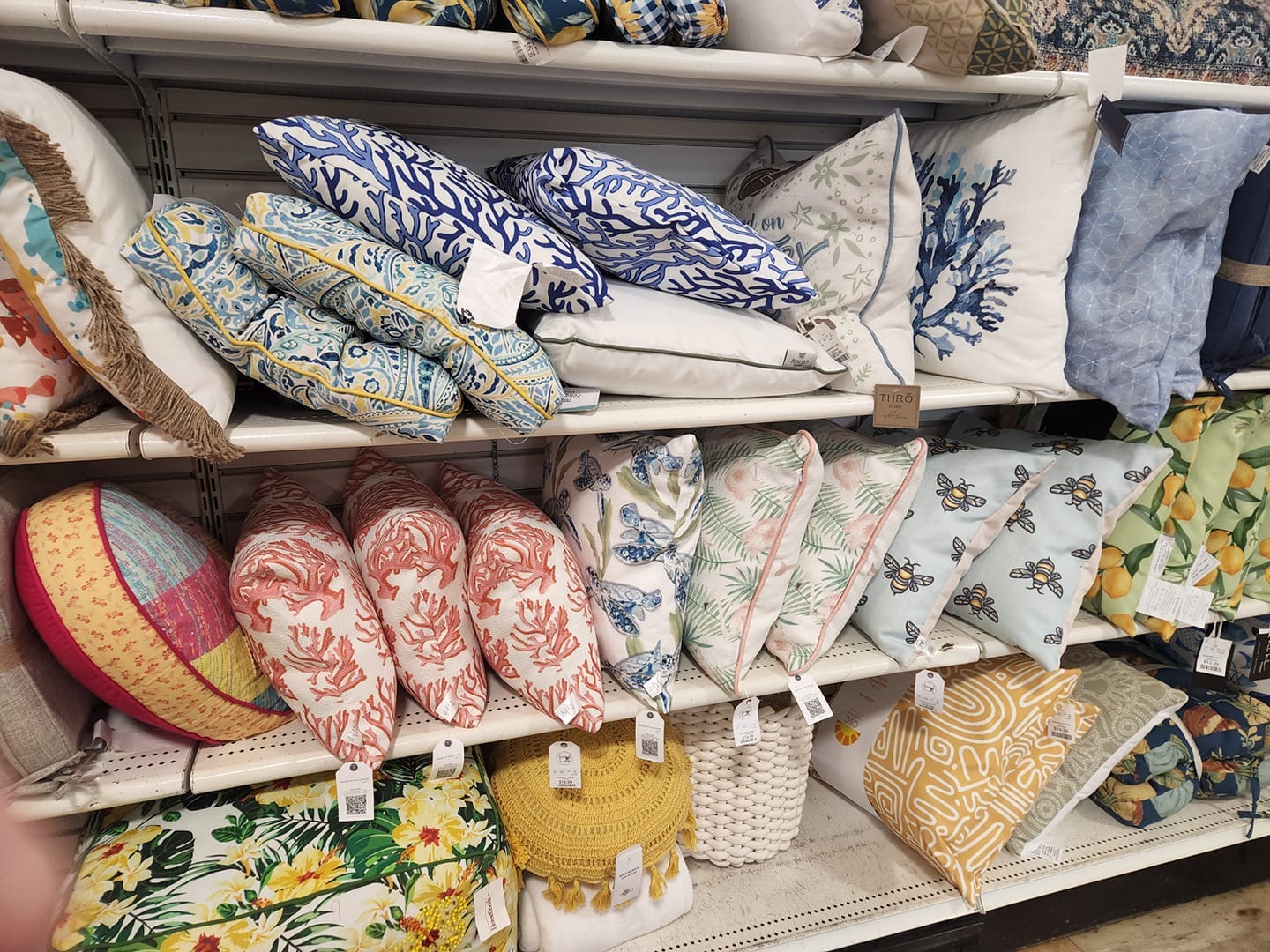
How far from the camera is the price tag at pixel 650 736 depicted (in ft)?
3.62

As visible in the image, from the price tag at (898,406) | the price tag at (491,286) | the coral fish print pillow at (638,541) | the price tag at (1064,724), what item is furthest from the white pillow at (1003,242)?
the price tag at (491,286)

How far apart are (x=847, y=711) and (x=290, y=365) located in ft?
4.09

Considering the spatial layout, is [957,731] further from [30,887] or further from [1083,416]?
[30,887]

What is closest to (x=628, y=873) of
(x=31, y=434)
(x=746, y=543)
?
(x=746, y=543)

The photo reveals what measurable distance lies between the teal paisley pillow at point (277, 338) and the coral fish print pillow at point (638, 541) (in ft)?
0.94

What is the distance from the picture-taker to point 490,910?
3.49ft

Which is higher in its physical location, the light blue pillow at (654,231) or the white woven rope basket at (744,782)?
the light blue pillow at (654,231)

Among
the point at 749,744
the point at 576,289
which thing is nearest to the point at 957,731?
the point at 749,744

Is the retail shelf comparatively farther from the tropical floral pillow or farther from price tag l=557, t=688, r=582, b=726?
price tag l=557, t=688, r=582, b=726

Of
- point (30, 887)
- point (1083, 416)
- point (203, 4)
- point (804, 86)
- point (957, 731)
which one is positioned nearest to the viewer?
point (30, 887)

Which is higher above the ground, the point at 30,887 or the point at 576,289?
the point at 576,289

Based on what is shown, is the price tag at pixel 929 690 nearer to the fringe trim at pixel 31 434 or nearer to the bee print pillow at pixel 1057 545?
the bee print pillow at pixel 1057 545

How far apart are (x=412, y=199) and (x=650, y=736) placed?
0.83m

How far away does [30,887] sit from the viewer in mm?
394
